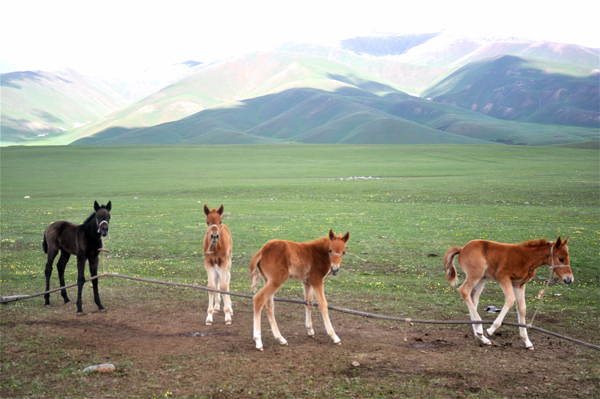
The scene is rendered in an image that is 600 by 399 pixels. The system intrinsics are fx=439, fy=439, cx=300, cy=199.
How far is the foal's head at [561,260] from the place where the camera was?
351 inches

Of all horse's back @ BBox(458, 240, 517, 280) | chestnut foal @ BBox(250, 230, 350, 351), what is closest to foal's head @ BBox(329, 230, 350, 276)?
chestnut foal @ BBox(250, 230, 350, 351)

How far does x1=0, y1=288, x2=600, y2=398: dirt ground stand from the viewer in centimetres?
735

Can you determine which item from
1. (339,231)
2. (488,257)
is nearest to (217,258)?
(488,257)

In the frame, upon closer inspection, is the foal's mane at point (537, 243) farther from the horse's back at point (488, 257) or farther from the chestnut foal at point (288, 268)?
the chestnut foal at point (288, 268)

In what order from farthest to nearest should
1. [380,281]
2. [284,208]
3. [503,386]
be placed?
[284,208], [380,281], [503,386]

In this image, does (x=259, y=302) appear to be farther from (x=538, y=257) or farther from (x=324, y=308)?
(x=538, y=257)

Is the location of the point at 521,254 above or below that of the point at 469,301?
above

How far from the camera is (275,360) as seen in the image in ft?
27.8

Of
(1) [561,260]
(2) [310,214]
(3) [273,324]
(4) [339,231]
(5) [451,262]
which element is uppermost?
(1) [561,260]

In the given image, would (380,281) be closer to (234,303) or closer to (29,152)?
(234,303)

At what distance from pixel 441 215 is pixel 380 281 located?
52.6 feet

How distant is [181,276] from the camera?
614 inches

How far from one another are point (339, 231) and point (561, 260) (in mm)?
14674

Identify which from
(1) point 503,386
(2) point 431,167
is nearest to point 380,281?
(1) point 503,386
